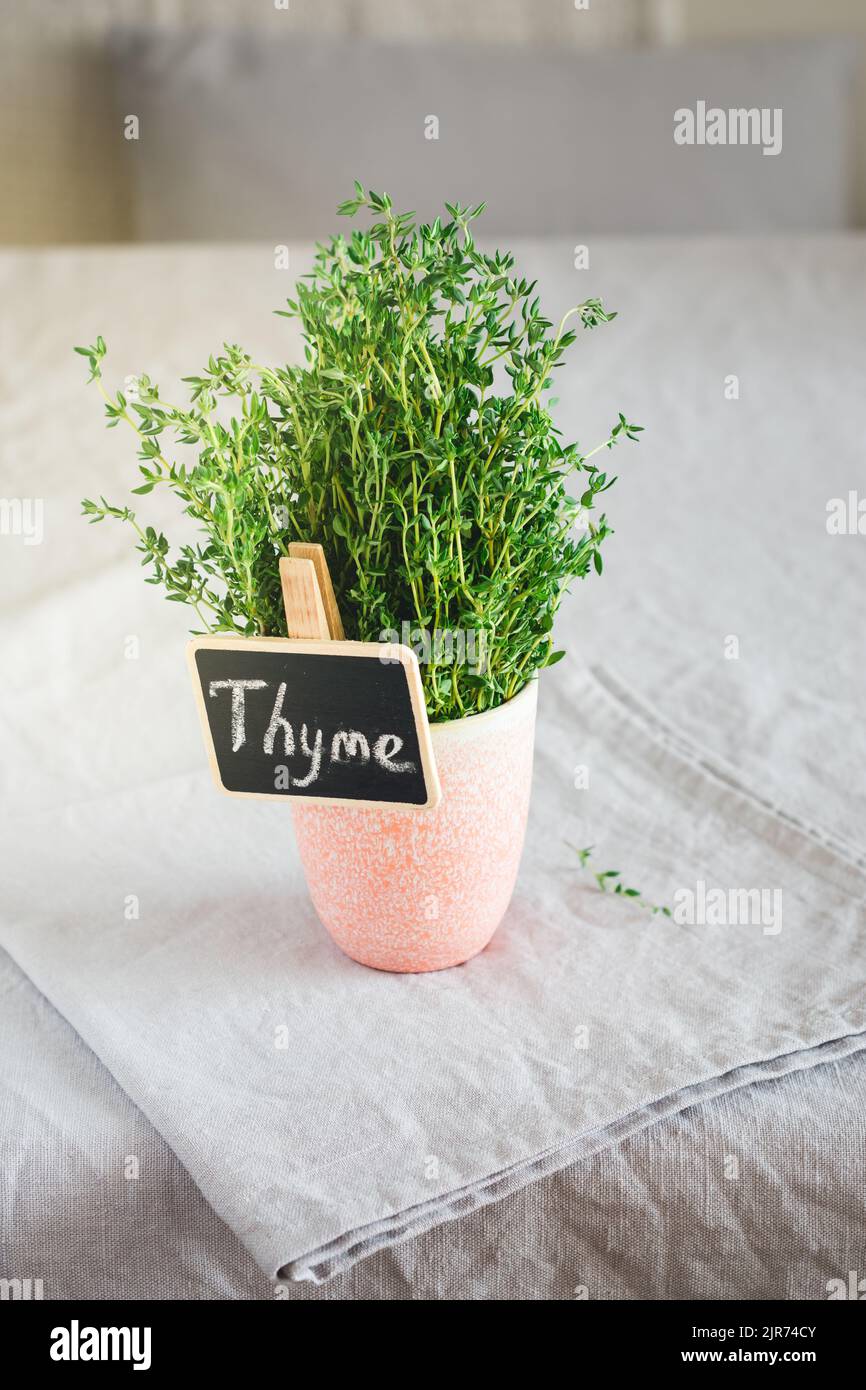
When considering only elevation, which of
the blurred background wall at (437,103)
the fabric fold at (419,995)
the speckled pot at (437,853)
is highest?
the blurred background wall at (437,103)

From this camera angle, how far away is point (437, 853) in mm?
680

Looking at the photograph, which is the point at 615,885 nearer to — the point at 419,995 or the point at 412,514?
the point at 419,995

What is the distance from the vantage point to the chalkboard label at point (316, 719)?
62 centimetres

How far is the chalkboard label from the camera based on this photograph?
62 centimetres

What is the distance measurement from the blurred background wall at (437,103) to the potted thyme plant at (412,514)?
1.78m

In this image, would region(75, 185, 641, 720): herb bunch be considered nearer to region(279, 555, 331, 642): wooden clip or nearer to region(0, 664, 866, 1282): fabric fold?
region(279, 555, 331, 642): wooden clip

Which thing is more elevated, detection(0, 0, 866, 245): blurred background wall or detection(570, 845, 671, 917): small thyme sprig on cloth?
detection(0, 0, 866, 245): blurred background wall

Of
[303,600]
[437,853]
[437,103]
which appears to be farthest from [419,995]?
[437,103]

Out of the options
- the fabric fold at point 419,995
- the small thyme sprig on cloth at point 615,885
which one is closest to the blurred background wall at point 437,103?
the fabric fold at point 419,995

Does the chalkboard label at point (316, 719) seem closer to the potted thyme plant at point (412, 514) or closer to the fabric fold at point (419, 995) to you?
the potted thyme plant at point (412, 514)

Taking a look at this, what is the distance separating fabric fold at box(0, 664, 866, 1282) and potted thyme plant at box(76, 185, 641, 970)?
0.06 meters

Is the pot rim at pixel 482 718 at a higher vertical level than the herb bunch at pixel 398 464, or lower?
lower

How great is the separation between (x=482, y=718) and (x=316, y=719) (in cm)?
8

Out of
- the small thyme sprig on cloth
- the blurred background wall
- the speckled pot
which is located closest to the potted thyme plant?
the speckled pot
